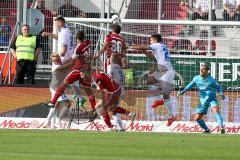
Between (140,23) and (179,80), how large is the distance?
6.00 feet

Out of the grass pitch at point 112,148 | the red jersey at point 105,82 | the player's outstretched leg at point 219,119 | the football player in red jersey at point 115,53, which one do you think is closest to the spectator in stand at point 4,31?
the football player in red jersey at point 115,53

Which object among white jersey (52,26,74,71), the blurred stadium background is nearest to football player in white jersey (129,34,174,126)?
the blurred stadium background

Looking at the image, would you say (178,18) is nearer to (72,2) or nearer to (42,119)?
(72,2)

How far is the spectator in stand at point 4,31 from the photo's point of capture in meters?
27.9

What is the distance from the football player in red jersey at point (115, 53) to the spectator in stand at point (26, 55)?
3501 mm

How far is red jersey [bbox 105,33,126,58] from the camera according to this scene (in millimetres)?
23395

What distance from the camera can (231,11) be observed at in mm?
27906

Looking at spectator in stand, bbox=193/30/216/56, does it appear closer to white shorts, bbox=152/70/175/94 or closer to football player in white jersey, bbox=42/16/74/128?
white shorts, bbox=152/70/175/94

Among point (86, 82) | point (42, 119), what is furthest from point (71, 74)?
point (42, 119)

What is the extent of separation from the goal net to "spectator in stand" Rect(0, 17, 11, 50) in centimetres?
220

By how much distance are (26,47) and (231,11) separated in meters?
5.80

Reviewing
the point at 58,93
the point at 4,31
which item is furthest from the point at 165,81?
the point at 4,31

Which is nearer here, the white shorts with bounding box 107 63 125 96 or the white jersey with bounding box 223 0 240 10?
the white shorts with bounding box 107 63 125 96

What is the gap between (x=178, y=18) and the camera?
28328mm
